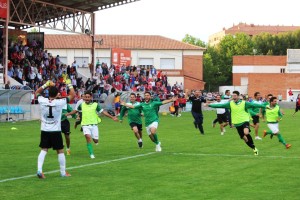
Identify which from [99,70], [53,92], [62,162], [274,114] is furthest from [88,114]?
[99,70]

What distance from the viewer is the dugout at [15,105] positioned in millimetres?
37188

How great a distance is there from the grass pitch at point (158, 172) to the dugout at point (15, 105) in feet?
43.9

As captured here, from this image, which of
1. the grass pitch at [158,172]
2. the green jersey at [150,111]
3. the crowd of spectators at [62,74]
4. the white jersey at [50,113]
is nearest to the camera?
the grass pitch at [158,172]

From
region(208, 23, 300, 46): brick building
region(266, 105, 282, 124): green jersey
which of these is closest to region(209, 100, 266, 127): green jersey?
region(266, 105, 282, 124): green jersey

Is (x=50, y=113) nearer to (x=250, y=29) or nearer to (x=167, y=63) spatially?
(x=167, y=63)

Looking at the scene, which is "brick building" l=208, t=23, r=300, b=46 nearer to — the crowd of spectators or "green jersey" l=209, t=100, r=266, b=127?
the crowd of spectators

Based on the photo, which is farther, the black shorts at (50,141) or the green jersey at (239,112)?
the green jersey at (239,112)

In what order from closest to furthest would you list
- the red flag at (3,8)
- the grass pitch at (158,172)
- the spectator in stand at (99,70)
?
the grass pitch at (158,172)
the red flag at (3,8)
the spectator in stand at (99,70)

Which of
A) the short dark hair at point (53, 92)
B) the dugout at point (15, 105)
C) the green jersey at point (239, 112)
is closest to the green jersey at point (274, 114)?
the green jersey at point (239, 112)

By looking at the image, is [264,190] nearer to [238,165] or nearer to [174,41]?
[238,165]

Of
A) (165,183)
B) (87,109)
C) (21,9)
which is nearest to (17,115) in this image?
(21,9)

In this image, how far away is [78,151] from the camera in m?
20.4

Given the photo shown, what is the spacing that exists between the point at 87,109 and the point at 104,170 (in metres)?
3.61

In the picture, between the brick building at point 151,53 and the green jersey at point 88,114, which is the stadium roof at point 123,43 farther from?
the green jersey at point 88,114
